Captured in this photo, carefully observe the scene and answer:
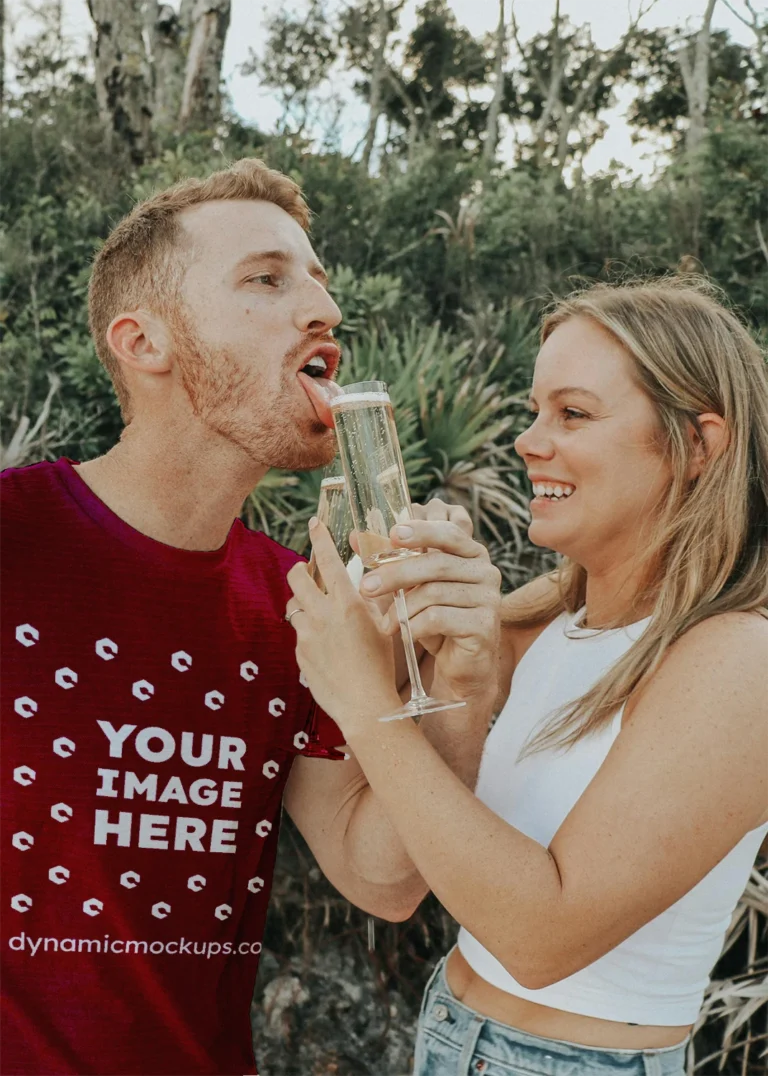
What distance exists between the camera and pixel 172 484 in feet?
6.99

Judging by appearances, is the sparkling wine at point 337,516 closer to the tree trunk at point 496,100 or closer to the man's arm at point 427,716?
the man's arm at point 427,716

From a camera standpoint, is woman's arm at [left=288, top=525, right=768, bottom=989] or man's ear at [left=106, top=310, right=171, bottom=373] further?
man's ear at [left=106, top=310, right=171, bottom=373]

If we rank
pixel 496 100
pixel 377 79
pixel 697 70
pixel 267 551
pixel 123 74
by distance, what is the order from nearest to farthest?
pixel 267 551
pixel 697 70
pixel 123 74
pixel 496 100
pixel 377 79

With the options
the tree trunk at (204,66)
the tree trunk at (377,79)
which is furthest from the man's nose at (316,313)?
the tree trunk at (204,66)

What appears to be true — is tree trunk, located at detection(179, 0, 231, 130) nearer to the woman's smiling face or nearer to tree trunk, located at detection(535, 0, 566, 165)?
tree trunk, located at detection(535, 0, 566, 165)

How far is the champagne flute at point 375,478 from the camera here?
1652mm

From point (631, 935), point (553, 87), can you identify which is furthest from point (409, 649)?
point (553, 87)

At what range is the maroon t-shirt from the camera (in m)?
1.86

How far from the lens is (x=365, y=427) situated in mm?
1693

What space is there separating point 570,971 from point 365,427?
989 mm

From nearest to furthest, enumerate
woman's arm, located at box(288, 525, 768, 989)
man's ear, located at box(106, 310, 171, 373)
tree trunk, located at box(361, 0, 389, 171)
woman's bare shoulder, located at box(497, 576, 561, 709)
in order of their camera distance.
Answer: woman's arm, located at box(288, 525, 768, 989) → man's ear, located at box(106, 310, 171, 373) → woman's bare shoulder, located at box(497, 576, 561, 709) → tree trunk, located at box(361, 0, 389, 171)

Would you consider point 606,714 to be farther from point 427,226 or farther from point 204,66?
point 204,66

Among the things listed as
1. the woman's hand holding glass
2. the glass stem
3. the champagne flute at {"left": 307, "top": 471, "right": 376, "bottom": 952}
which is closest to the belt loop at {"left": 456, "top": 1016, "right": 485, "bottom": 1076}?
the woman's hand holding glass

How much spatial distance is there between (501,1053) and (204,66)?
481 centimetres
